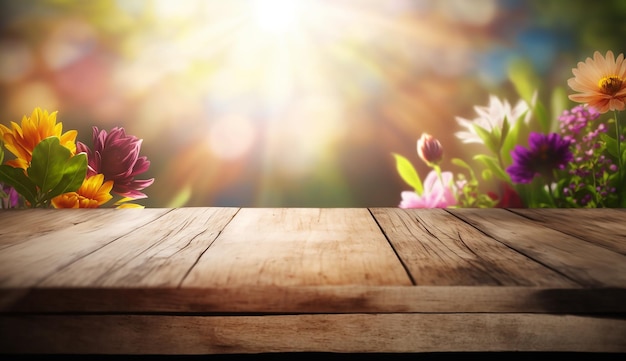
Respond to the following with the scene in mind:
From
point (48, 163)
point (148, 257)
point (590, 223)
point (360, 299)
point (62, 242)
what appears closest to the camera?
point (360, 299)

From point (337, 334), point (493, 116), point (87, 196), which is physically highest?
point (493, 116)

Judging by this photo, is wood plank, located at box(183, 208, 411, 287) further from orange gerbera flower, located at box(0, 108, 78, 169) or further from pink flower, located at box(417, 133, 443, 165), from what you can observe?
orange gerbera flower, located at box(0, 108, 78, 169)

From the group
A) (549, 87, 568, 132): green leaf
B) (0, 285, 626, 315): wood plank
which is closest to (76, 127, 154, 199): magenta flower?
(0, 285, 626, 315): wood plank

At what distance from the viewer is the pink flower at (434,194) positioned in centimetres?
145

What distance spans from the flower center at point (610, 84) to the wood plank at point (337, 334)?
3.20 feet

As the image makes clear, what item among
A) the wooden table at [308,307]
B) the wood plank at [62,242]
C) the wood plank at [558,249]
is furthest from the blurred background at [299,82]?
the wooden table at [308,307]

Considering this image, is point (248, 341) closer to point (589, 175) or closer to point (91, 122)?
point (91, 122)

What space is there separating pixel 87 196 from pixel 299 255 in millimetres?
860

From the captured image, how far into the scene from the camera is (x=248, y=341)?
0.66m

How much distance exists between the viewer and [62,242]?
0.92 m

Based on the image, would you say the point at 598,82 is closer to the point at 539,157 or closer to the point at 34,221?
the point at 539,157

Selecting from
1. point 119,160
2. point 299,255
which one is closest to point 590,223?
point 299,255

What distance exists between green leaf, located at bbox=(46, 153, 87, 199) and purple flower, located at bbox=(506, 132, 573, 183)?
120 centimetres

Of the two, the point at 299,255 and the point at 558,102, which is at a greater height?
the point at 558,102
